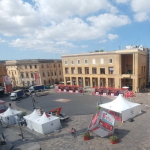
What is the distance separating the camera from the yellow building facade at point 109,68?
36.5m

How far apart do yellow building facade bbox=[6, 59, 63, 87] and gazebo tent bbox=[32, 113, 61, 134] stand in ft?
125

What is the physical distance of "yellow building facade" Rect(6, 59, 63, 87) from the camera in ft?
180

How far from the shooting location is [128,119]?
19.1 meters

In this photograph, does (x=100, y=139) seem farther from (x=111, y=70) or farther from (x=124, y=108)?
(x=111, y=70)

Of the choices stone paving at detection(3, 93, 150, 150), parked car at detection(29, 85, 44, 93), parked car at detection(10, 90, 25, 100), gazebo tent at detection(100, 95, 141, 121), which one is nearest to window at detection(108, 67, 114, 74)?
gazebo tent at detection(100, 95, 141, 121)

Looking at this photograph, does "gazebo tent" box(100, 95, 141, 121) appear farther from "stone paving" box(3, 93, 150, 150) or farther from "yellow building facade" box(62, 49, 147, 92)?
"yellow building facade" box(62, 49, 147, 92)

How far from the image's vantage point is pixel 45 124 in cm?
1703

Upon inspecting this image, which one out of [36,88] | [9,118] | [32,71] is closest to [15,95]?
[36,88]

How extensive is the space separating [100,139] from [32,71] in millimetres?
45990

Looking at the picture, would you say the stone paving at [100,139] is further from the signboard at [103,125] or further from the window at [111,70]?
the window at [111,70]

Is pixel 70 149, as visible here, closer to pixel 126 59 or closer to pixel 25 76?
pixel 126 59

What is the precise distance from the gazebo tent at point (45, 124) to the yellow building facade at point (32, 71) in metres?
38.2

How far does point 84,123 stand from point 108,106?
441cm

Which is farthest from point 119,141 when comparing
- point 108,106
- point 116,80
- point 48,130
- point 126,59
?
point 126,59
